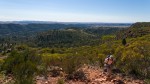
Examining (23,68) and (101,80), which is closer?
(23,68)

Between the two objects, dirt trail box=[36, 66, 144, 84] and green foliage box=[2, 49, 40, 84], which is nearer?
green foliage box=[2, 49, 40, 84]

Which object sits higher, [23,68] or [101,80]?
[23,68]

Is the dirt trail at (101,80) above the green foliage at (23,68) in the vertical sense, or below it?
below

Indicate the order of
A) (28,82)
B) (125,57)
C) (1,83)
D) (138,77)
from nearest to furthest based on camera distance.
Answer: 1. (28,82)
2. (1,83)
3. (138,77)
4. (125,57)

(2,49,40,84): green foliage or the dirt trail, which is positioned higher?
(2,49,40,84): green foliage

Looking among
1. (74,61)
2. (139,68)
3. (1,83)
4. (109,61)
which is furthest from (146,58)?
(1,83)

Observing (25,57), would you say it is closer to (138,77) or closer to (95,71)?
(95,71)

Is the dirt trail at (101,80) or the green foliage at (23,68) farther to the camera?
the dirt trail at (101,80)

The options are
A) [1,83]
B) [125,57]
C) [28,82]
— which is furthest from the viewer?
[125,57]

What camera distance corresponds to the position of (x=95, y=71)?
12164mm

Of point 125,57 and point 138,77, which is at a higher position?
point 125,57

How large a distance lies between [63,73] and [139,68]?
11.7 feet

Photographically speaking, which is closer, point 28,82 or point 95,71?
point 28,82

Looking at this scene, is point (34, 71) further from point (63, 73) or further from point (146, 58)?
point (146, 58)
